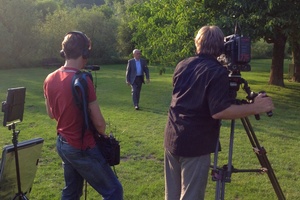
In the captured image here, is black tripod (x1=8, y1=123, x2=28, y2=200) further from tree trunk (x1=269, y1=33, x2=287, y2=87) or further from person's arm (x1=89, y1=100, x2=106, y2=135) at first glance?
tree trunk (x1=269, y1=33, x2=287, y2=87)

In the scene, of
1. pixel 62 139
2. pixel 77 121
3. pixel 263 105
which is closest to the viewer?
pixel 263 105

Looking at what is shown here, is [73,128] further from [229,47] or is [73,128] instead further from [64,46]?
[229,47]

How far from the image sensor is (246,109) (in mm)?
3094

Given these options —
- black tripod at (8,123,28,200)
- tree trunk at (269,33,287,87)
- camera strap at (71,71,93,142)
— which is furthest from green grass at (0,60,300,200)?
tree trunk at (269,33,287,87)

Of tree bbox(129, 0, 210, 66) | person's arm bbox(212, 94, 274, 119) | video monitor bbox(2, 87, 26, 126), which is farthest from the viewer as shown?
tree bbox(129, 0, 210, 66)

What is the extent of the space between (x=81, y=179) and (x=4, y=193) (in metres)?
0.94

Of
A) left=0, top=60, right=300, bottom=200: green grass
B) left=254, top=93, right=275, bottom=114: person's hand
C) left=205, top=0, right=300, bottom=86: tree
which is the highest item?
left=205, top=0, right=300, bottom=86: tree

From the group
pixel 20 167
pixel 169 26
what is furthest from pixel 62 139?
pixel 169 26

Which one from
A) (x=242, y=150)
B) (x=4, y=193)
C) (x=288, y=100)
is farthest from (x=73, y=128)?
(x=288, y=100)

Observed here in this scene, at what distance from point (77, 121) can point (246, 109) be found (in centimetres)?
141

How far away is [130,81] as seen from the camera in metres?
12.4

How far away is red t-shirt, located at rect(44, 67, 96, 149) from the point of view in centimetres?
339

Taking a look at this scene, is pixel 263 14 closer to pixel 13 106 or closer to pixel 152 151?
pixel 152 151

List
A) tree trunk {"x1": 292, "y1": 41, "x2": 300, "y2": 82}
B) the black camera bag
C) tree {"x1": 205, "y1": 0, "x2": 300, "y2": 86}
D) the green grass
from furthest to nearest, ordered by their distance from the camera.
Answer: tree trunk {"x1": 292, "y1": 41, "x2": 300, "y2": 82} → tree {"x1": 205, "y1": 0, "x2": 300, "y2": 86} → the green grass → the black camera bag
